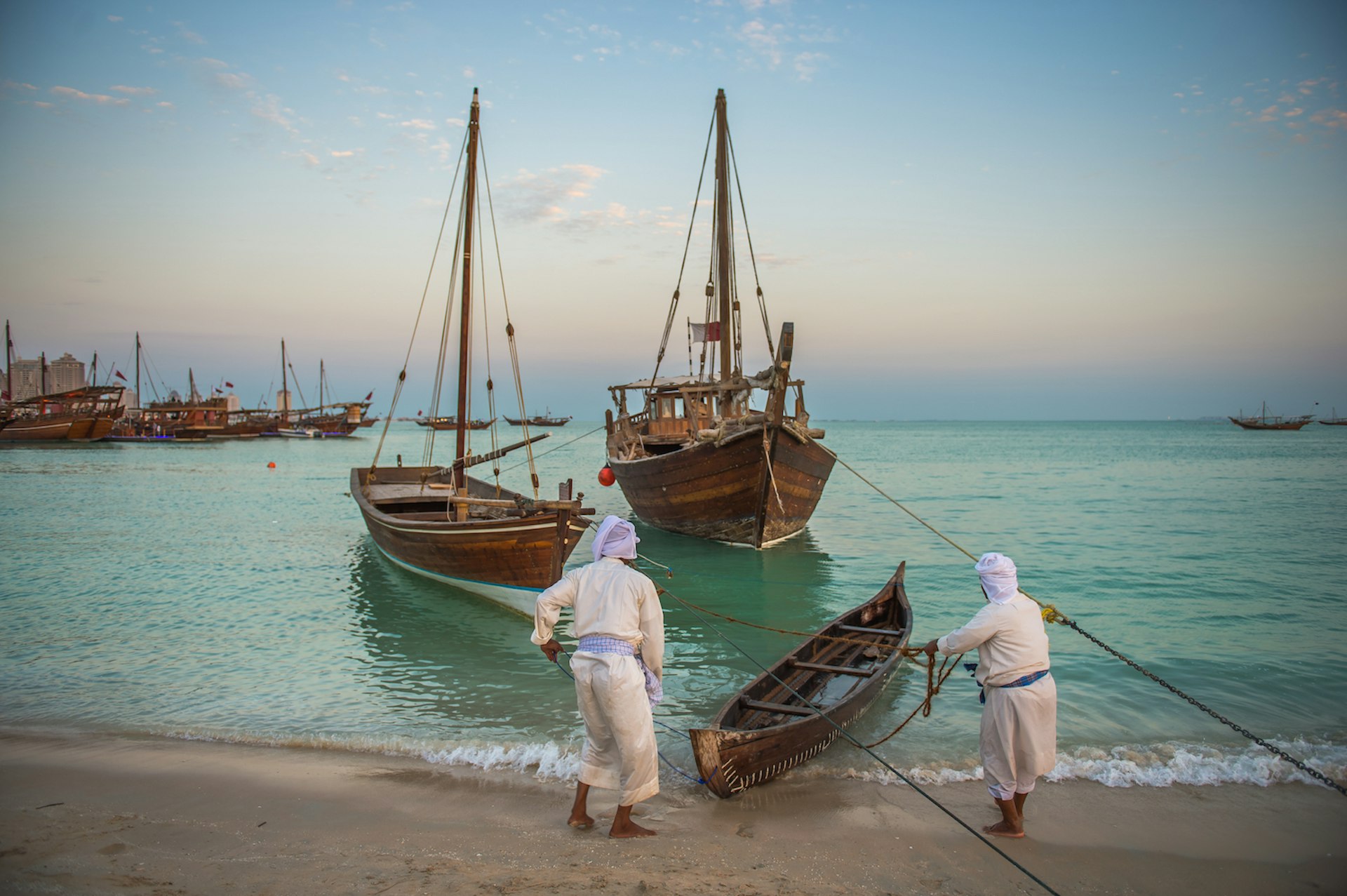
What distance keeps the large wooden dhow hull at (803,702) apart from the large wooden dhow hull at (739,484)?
278 inches

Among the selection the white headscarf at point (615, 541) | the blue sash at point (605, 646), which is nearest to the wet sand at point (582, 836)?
the blue sash at point (605, 646)

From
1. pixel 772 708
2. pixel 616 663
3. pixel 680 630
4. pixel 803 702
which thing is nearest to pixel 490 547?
pixel 680 630

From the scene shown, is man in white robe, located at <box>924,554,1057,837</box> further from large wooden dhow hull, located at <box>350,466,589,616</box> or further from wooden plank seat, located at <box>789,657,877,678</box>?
large wooden dhow hull, located at <box>350,466,589,616</box>

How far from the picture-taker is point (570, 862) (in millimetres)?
4227

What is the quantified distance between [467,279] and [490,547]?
5496mm

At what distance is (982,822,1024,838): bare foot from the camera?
4.71 m

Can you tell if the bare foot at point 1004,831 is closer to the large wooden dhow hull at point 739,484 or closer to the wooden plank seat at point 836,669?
the wooden plank seat at point 836,669

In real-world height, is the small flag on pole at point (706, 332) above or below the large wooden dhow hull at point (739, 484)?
above

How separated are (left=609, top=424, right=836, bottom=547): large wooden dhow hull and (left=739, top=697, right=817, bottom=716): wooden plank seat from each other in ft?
31.6

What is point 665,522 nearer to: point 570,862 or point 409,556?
point 409,556

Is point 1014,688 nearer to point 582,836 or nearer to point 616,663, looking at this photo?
point 616,663

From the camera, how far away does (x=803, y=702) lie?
243 inches

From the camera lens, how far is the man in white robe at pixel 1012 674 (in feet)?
13.5

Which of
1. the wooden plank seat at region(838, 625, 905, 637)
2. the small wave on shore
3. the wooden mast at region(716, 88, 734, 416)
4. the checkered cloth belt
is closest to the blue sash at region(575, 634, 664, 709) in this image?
the checkered cloth belt
